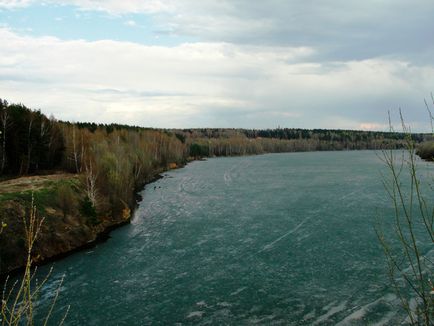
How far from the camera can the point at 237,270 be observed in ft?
65.3

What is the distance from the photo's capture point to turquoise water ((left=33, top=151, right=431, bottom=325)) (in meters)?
15.1

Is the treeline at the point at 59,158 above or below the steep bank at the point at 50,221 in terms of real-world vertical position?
above

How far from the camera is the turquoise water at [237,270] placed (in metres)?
15.1

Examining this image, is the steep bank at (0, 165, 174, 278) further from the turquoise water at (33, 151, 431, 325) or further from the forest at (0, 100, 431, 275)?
the turquoise water at (33, 151, 431, 325)

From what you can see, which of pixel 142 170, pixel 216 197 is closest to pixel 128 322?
pixel 216 197

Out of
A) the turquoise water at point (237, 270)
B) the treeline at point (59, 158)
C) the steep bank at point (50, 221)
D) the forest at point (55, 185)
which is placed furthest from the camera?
the treeline at point (59, 158)

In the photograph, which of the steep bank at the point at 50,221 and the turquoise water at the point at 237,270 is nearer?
the turquoise water at the point at 237,270

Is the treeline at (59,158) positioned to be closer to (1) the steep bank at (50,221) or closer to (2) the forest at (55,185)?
(2) the forest at (55,185)

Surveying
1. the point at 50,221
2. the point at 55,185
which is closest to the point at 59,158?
the point at 55,185

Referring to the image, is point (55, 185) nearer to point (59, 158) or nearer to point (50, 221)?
point (50, 221)

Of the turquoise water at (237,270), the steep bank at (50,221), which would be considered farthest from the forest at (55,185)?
the turquoise water at (237,270)

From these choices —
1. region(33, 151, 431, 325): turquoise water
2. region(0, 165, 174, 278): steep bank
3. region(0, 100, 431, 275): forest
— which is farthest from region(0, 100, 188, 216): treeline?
region(33, 151, 431, 325): turquoise water

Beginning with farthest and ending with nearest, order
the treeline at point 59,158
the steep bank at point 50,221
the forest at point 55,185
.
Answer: the treeline at point 59,158 → the forest at point 55,185 → the steep bank at point 50,221

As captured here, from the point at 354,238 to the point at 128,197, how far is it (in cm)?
2212
